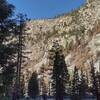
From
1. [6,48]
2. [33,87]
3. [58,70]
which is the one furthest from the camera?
[33,87]

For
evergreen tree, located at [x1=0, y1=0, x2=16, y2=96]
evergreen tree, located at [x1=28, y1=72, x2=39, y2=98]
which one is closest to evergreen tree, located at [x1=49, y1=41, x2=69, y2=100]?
evergreen tree, located at [x1=28, y1=72, x2=39, y2=98]

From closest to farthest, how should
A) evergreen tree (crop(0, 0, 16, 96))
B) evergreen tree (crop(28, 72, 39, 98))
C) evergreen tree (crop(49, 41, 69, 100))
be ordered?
evergreen tree (crop(0, 0, 16, 96)) → evergreen tree (crop(49, 41, 69, 100)) → evergreen tree (crop(28, 72, 39, 98))

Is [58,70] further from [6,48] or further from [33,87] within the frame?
[6,48]

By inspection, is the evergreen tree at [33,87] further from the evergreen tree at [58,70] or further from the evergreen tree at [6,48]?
the evergreen tree at [6,48]

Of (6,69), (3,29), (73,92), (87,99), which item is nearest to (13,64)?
(6,69)

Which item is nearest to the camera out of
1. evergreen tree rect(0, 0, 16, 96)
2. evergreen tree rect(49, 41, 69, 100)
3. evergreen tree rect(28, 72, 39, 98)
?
evergreen tree rect(0, 0, 16, 96)

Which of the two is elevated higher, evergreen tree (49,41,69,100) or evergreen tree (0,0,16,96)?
evergreen tree (49,41,69,100)

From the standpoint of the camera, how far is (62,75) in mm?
88562

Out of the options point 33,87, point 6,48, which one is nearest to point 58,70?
point 33,87

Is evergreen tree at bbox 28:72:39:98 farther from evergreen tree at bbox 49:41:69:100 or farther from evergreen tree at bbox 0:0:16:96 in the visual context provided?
evergreen tree at bbox 0:0:16:96

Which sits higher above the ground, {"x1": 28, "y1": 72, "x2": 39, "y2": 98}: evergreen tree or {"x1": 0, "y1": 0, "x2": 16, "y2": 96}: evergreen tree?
{"x1": 28, "y1": 72, "x2": 39, "y2": 98}: evergreen tree

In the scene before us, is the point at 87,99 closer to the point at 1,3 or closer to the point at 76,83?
the point at 76,83

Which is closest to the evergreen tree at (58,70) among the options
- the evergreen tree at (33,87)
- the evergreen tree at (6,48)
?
the evergreen tree at (33,87)

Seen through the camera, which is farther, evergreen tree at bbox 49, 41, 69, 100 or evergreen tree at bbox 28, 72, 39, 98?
evergreen tree at bbox 28, 72, 39, 98
